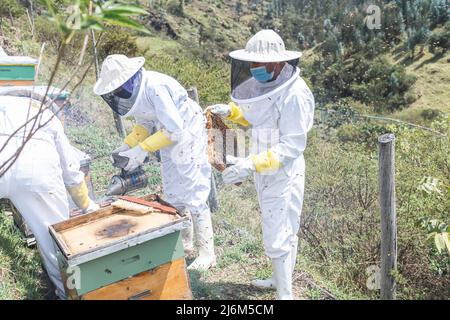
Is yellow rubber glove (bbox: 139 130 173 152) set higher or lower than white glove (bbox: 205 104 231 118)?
lower

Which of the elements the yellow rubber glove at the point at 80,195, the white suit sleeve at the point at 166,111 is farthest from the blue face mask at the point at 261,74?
the yellow rubber glove at the point at 80,195

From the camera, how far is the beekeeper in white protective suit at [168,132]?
335cm

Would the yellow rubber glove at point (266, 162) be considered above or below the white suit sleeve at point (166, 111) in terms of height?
below

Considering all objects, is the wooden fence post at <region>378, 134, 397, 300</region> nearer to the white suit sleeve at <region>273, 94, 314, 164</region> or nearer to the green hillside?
the green hillside

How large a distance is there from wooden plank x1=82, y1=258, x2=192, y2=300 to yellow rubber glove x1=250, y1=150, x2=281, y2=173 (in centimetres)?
73

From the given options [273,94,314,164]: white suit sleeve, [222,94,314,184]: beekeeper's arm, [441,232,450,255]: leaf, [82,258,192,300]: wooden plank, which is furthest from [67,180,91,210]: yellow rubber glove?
[441,232,450,255]: leaf

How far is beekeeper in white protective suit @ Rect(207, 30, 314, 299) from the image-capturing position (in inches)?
116

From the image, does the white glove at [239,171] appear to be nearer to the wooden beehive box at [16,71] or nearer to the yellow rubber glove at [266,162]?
the yellow rubber glove at [266,162]

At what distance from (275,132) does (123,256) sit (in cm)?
122

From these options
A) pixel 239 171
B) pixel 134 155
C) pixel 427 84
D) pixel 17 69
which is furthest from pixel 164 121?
pixel 427 84

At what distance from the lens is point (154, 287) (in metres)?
2.80

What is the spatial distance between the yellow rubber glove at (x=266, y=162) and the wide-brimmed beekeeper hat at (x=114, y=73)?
1083mm

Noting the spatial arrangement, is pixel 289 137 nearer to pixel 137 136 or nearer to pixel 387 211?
pixel 387 211

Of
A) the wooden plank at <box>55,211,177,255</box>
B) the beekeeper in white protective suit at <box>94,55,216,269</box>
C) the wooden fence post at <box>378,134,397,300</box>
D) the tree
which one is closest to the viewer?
the wooden plank at <box>55,211,177,255</box>
